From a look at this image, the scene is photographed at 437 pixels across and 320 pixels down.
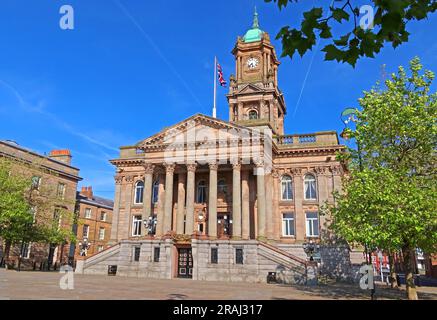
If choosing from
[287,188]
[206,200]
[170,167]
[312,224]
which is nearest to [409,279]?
[312,224]

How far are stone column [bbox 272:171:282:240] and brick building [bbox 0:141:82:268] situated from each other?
2440 centimetres

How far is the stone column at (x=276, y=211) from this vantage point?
40656 mm

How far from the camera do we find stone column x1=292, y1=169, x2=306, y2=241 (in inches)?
1563

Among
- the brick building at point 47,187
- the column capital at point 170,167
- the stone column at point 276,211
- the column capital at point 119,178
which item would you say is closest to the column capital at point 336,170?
the stone column at point 276,211

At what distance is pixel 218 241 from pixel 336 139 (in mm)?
17767

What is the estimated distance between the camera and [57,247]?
52000 millimetres

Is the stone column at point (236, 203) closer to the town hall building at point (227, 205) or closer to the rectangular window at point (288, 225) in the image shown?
the town hall building at point (227, 205)

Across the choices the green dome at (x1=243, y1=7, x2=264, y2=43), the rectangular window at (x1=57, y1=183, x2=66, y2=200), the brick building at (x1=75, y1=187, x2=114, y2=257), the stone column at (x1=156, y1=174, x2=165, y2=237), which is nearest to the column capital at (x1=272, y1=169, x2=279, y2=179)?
the stone column at (x1=156, y1=174, x2=165, y2=237)

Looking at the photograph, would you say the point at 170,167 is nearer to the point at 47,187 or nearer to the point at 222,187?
the point at 222,187

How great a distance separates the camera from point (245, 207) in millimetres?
39125

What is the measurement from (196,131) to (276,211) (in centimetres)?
1273

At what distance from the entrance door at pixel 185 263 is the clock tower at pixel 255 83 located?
20458 millimetres

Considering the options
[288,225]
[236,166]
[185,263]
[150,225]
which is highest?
[236,166]
